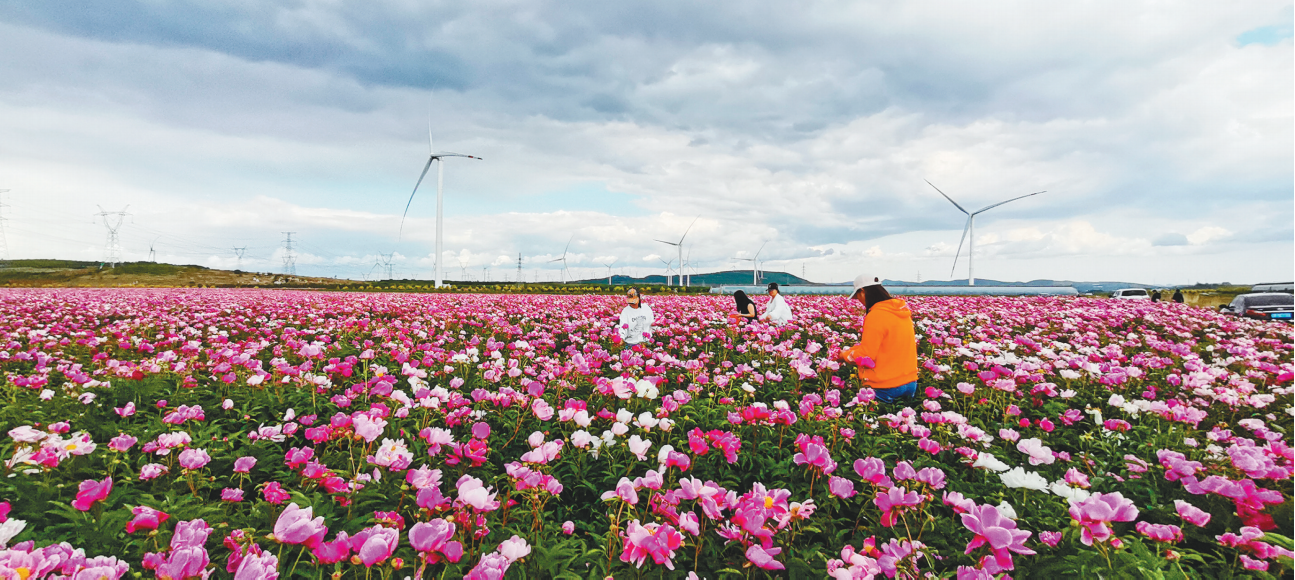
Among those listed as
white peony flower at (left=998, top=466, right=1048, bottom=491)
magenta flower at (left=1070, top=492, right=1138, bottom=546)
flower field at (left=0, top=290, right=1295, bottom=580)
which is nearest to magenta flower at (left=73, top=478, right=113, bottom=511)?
flower field at (left=0, top=290, right=1295, bottom=580)

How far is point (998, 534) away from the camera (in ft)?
5.50

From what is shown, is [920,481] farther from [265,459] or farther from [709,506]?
[265,459]

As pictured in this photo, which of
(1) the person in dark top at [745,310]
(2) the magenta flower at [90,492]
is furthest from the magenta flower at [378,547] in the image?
(1) the person in dark top at [745,310]

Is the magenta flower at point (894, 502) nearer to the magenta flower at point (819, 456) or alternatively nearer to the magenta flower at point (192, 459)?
the magenta flower at point (819, 456)

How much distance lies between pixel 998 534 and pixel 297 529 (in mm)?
2228

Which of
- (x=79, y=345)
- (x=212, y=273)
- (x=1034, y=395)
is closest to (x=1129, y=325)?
(x=1034, y=395)

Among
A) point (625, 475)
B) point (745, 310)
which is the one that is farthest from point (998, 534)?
point (745, 310)

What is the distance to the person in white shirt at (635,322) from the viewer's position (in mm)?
7898

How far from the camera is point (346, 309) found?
1120 centimetres

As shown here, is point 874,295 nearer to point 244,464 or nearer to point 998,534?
point 998,534

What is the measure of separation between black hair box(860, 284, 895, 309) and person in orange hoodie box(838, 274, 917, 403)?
14 cm

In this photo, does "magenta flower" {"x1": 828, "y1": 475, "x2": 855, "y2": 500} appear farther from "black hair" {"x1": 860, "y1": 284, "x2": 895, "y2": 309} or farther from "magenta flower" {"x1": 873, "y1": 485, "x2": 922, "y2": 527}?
"black hair" {"x1": 860, "y1": 284, "x2": 895, "y2": 309}

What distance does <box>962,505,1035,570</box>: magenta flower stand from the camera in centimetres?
168

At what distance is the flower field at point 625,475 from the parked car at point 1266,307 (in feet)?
33.7
